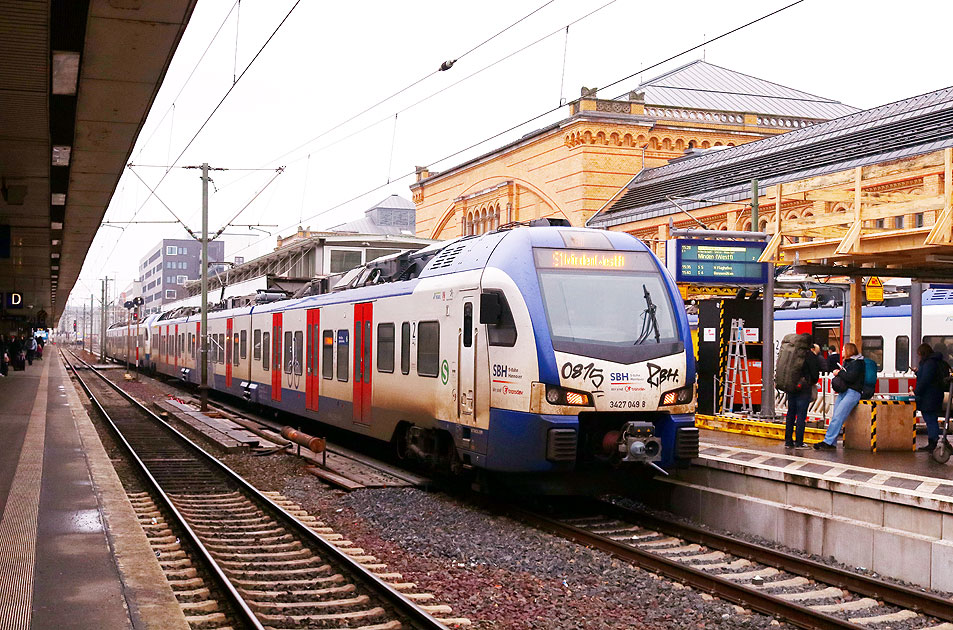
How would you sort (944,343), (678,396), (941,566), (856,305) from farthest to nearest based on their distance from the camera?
(944,343) < (856,305) < (678,396) < (941,566)

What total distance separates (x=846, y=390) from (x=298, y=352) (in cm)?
1062

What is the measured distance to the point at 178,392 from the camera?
37094 millimetres

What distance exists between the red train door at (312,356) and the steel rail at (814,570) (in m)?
8.27

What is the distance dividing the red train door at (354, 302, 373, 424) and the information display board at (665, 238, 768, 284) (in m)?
4.89

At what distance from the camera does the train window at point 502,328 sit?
1074 centimetres

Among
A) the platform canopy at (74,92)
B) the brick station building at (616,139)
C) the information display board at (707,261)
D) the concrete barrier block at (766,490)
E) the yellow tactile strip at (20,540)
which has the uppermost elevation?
the brick station building at (616,139)

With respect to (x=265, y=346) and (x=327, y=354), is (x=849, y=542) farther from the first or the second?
(x=265, y=346)

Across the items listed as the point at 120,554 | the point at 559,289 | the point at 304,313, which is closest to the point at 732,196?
the point at 304,313

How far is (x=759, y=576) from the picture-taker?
8680 millimetres

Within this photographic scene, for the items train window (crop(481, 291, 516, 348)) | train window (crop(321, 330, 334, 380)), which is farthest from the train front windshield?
train window (crop(321, 330, 334, 380))

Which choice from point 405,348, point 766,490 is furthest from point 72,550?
point 766,490

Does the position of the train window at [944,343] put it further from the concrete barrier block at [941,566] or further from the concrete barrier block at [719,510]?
the concrete barrier block at [941,566]

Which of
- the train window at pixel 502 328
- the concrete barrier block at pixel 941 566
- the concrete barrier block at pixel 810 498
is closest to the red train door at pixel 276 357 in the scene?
the train window at pixel 502 328

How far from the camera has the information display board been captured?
15.9m
